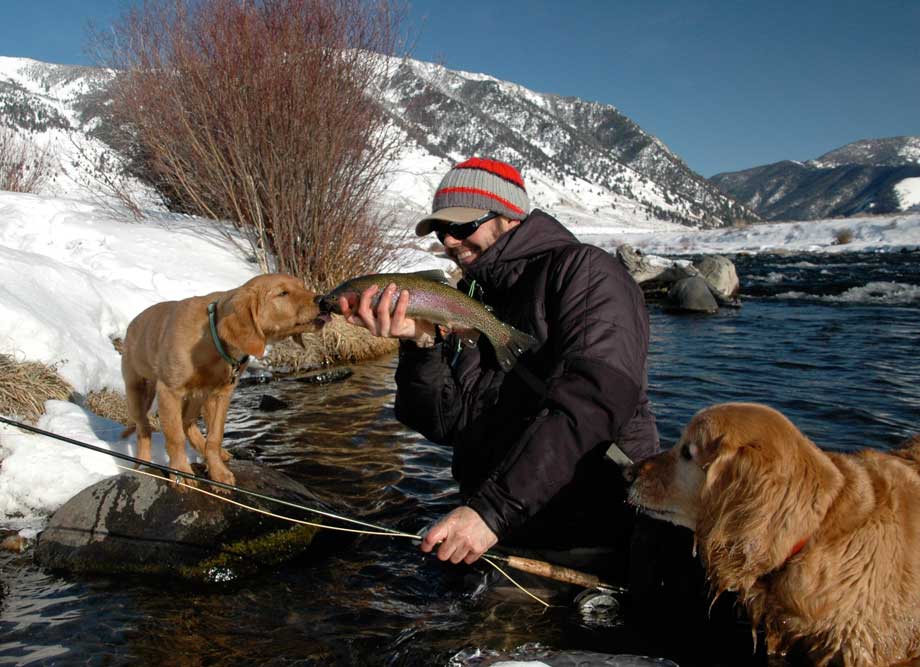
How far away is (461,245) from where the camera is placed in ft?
13.4

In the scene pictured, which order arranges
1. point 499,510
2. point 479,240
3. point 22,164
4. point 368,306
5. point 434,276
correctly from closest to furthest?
point 499,510 → point 368,306 → point 434,276 → point 479,240 → point 22,164

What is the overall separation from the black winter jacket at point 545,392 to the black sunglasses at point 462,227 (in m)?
0.16

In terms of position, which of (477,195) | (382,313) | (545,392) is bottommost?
(545,392)

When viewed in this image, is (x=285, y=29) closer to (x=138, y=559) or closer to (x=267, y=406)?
(x=267, y=406)

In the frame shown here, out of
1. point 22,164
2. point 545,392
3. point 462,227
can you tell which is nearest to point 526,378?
point 545,392

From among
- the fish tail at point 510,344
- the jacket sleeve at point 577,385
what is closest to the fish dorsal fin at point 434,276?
the fish tail at point 510,344

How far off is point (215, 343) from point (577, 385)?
9.41 feet

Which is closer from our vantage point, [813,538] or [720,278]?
[813,538]

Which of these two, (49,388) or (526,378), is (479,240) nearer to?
(526,378)

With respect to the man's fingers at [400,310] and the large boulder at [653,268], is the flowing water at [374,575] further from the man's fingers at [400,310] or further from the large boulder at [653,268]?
the large boulder at [653,268]

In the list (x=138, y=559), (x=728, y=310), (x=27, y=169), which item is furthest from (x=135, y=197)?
(x=728, y=310)

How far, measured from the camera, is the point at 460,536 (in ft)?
9.31

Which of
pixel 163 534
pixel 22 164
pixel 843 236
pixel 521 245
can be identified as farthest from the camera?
pixel 843 236

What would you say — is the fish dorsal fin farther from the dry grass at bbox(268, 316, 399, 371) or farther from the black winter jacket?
the dry grass at bbox(268, 316, 399, 371)
